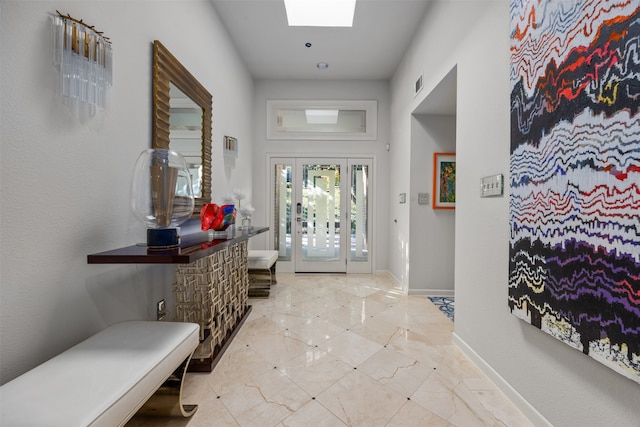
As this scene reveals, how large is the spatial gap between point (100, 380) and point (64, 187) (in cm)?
87

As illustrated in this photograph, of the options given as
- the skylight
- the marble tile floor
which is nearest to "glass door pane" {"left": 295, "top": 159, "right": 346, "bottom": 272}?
the marble tile floor

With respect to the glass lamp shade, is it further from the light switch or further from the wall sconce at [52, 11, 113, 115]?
the light switch

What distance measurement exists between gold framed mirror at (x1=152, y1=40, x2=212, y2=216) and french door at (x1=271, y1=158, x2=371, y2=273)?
6.68ft

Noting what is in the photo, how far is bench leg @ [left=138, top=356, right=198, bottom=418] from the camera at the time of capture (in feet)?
4.65

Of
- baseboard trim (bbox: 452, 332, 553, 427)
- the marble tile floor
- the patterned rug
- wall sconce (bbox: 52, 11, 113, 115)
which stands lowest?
the marble tile floor

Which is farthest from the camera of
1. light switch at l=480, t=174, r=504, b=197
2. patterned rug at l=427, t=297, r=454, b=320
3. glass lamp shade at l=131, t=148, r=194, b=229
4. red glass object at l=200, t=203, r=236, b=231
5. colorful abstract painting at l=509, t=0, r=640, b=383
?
patterned rug at l=427, t=297, r=454, b=320

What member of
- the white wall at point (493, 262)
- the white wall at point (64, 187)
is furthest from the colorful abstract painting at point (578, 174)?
the white wall at point (64, 187)

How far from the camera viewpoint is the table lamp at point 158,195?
58.4 inches

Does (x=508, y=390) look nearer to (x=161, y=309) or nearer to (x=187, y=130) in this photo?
(x=161, y=309)

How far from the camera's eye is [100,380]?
2.98 feet

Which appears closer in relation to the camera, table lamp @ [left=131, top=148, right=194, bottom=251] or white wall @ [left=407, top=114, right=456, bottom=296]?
table lamp @ [left=131, top=148, right=194, bottom=251]

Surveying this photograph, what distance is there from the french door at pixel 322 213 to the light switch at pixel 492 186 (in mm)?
2901

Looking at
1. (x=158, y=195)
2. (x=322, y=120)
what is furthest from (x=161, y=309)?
(x=322, y=120)

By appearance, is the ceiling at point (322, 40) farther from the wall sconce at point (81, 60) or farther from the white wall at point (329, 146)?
the wall sconce at point (81, 60)
